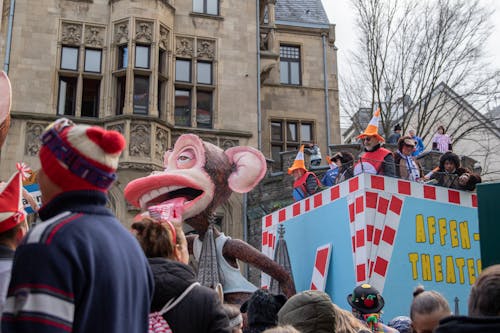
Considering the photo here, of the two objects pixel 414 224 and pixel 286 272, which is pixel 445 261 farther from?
pixel 286 272

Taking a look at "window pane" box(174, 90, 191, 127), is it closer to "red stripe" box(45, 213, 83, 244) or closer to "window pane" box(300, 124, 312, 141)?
"window pane" box(300, 124, 312, 141)

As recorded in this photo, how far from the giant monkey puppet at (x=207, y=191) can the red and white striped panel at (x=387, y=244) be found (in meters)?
1.01

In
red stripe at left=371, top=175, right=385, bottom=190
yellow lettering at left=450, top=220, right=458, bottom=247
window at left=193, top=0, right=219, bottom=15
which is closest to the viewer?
red stripe at left=371, top=175, right=385, bottom=190

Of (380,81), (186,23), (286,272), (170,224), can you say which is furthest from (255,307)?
(380,81)

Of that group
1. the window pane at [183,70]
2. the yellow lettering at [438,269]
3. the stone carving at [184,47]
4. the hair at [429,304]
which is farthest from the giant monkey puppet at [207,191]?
the stone carving at [184,47]

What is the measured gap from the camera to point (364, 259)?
8.21 metres

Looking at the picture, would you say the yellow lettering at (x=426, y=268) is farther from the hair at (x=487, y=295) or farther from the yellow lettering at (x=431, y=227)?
the hair at (x=487, y=295)

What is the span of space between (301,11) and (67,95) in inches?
419

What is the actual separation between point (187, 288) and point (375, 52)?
65.0ft

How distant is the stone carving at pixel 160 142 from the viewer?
17969 millimetres

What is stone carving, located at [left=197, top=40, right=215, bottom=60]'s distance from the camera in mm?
19938

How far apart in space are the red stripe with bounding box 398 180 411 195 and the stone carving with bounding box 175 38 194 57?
477 inches

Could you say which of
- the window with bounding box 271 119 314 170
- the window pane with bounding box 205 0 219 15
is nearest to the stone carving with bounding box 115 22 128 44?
the window pane with bounding box 205 0 219 15

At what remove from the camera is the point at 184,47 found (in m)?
19.8
